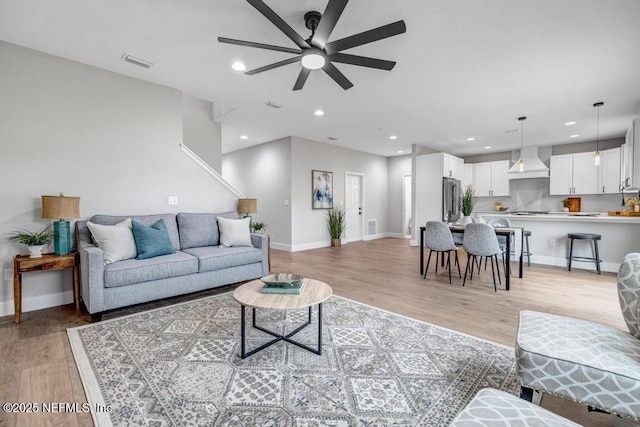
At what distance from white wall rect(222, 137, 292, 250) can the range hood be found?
5.33 metres

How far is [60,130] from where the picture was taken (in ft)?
10.3

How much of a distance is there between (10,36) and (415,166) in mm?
7147

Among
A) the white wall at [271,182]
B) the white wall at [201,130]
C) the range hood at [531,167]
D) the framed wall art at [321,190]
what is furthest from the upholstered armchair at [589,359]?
the range hood at [531,167]

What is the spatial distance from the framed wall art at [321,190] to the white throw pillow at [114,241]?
432cm

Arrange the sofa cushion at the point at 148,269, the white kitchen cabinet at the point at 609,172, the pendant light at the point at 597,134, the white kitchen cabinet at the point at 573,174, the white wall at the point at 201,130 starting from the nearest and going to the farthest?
the sofa cushion at the point at 148,269, the pendant light at the point at 597,134, the white wall at the point at 201,130, the white kitchen cabinet at the point at 609,172, the white kitchen cabinet at the point at 573,174

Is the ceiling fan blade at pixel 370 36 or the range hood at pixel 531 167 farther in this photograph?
the range hood at pixel 531 167

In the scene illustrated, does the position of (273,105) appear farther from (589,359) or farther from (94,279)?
(589,359)

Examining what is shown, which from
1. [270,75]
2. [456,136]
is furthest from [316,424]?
[456,136]

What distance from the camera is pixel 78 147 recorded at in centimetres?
325

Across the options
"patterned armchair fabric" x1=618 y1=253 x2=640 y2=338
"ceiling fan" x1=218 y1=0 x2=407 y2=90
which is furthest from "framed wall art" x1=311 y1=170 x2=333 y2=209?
"patterned armchair fabric" x1=618 y1=253 x2=640 y2=338

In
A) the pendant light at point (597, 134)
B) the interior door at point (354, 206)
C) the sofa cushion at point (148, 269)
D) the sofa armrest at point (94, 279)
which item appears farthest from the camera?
the interior door at point (354, 206)

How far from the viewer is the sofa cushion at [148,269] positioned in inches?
105

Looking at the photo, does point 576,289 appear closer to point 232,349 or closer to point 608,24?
point 608,24

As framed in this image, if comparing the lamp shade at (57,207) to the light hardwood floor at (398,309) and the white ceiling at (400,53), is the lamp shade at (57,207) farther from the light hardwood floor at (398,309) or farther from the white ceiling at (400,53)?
the white ceiling at (400,53)
